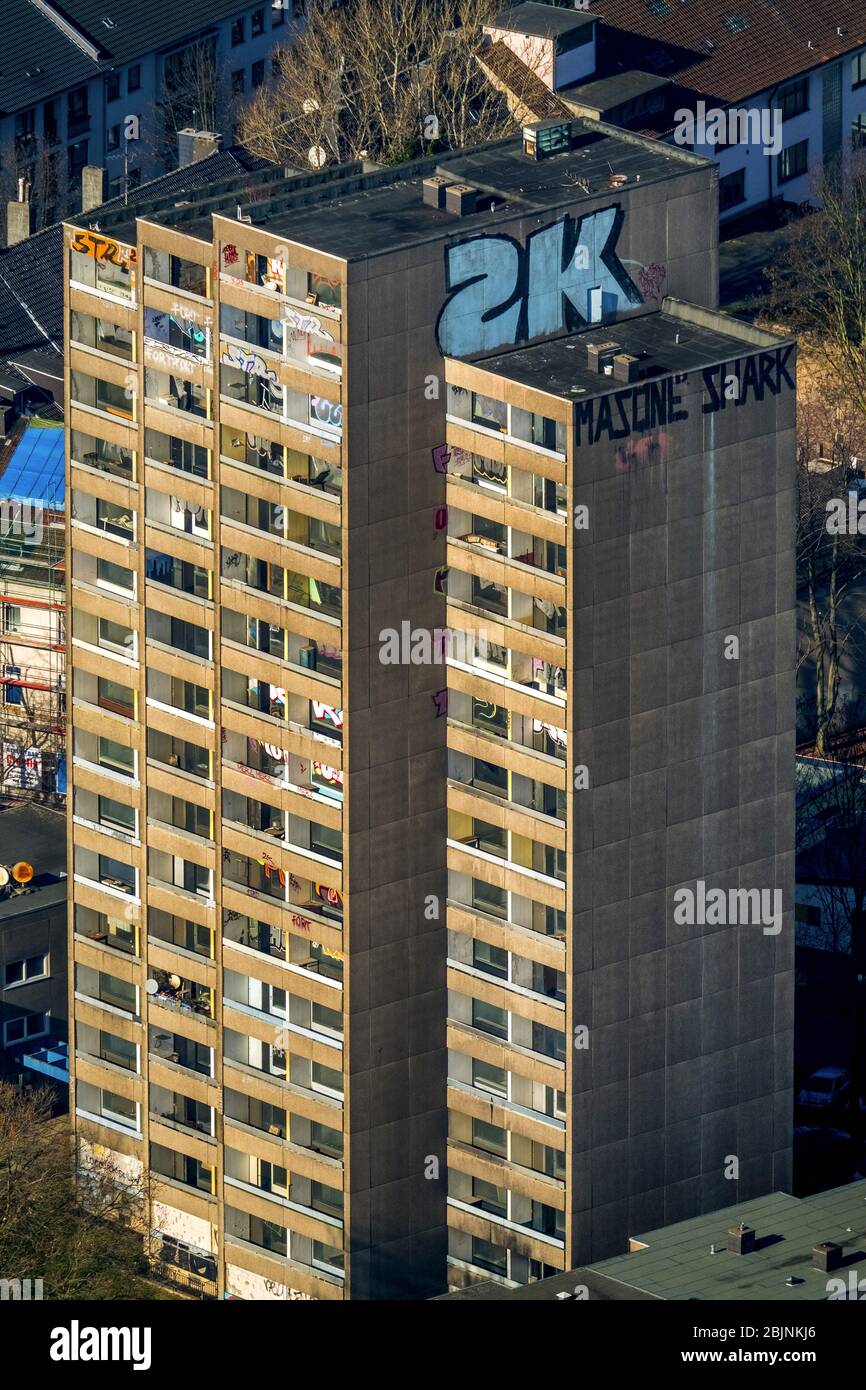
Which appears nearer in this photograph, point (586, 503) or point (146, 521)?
point (586, 503)

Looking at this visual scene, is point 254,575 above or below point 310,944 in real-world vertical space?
above

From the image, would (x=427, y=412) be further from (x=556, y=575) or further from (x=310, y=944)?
(x=310, y=944)

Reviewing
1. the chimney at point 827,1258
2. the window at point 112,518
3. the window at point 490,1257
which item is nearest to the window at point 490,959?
the window at point 490,1257

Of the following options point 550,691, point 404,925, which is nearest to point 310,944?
point 404,925

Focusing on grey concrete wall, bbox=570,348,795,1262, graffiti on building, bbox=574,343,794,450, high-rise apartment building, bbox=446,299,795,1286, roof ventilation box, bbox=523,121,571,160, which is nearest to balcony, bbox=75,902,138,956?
high-rise apartment building, bbox=446,299,795,1286

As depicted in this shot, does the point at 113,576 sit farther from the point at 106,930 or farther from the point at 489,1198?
the point at 489,1198

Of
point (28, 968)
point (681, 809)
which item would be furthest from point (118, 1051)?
point (681, 809)

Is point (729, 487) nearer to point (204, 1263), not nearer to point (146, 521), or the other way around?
point (146, 521)
